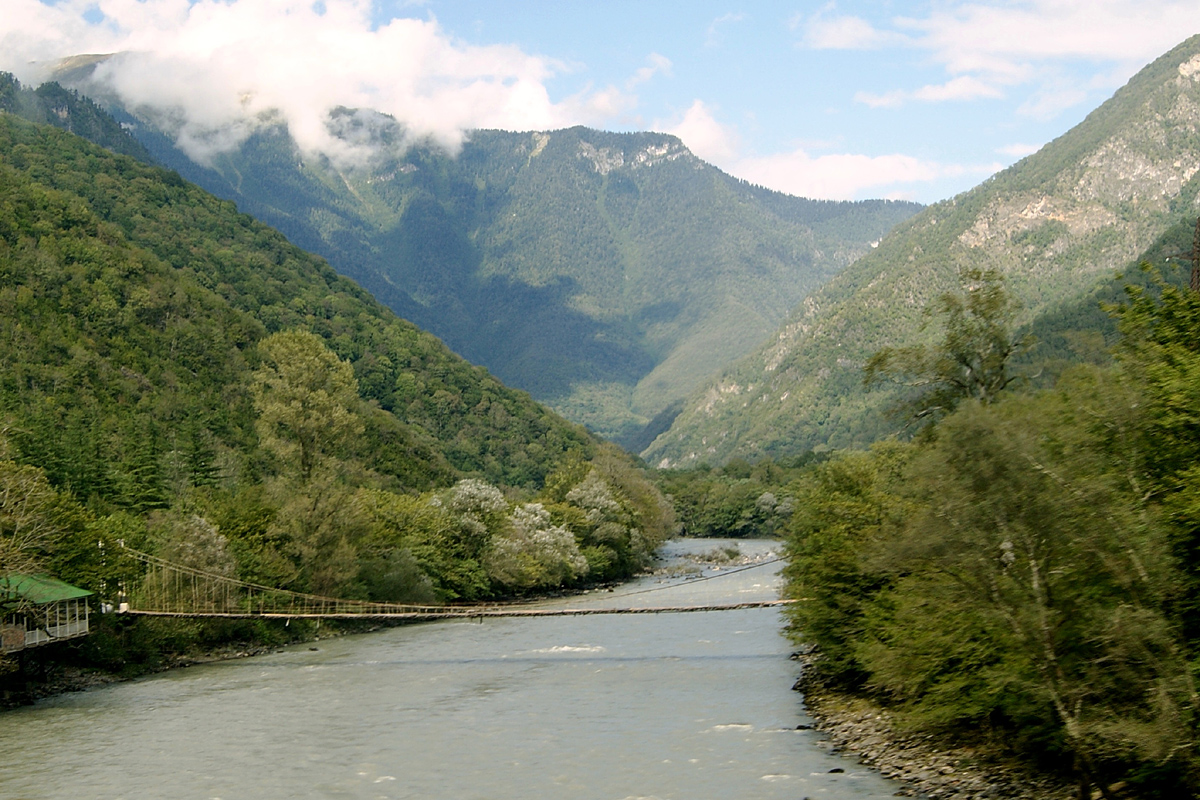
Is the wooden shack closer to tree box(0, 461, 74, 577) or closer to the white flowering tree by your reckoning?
tree box(0, 461, 74, 577)

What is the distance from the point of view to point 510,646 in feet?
202

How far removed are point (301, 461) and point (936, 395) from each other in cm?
4419

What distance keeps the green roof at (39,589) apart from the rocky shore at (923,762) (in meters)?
32.7

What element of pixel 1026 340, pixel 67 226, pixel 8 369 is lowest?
pixel 1026 340

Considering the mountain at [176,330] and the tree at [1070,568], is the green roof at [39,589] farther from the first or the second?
the tree at [1070,568]

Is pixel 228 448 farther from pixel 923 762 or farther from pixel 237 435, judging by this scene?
pixel 923 762

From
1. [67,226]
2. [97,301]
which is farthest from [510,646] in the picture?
[67,226]

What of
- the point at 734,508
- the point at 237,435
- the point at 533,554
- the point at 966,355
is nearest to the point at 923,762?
the point at 966,355

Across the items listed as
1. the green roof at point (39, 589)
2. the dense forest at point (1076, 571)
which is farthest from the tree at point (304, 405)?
the dense forest at point (1076, 571)

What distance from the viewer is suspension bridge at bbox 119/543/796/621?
55312mm

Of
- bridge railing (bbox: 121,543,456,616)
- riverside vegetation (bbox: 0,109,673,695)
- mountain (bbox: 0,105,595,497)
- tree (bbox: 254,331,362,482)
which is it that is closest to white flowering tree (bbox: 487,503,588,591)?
riverside vegetation (bbox: 0,109,673,695)

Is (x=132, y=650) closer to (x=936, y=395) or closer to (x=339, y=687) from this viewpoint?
(x=339, y=687)

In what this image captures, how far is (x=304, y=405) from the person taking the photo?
72688 millimetres

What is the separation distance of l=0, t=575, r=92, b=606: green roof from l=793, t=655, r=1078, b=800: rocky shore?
32.7m
